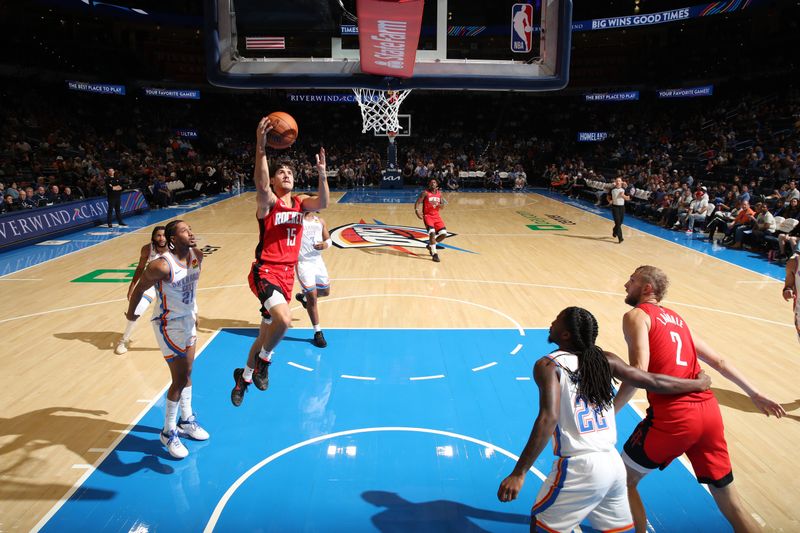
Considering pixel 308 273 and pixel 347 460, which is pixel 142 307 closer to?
pixel 308 273

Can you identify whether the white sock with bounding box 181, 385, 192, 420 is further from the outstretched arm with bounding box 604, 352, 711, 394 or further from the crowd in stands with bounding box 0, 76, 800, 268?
the crowd in stands with bounding box 0, 76, 800, 268

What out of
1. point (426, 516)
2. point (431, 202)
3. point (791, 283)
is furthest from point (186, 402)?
point (431, 202)

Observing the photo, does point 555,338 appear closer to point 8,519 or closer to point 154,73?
point 8,519

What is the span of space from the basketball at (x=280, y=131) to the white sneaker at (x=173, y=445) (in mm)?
2352

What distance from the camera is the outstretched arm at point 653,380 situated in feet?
8.91

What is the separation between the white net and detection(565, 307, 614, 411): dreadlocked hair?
32.0 ft

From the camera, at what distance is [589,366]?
261 centimetres

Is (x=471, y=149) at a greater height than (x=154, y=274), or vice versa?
(x=471, y=149)

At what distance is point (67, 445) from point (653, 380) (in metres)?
4.35

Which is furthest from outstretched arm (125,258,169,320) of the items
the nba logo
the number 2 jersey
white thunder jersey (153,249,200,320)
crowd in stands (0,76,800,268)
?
crowd in stands (0,76,800,268)

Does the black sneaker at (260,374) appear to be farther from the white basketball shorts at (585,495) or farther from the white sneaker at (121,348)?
the white basketball shorts at (585,495)

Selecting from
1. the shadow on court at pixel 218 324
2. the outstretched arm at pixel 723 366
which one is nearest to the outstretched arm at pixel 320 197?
the outstretched arm at pixel 723 366

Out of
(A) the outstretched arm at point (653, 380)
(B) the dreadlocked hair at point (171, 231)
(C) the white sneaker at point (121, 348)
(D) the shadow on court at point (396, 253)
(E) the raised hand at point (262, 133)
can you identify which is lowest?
(C) the white sneaker at point (121, 348)

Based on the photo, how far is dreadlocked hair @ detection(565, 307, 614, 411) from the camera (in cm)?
260
